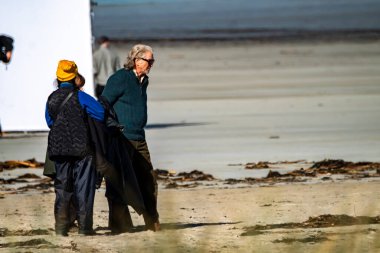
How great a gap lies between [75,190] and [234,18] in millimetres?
89392

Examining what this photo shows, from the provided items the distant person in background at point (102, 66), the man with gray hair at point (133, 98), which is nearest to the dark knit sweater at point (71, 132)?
the man with gray hair at point (133, 98)

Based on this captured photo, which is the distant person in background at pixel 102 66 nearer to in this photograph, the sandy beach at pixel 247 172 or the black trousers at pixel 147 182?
the sandy beach at pixel 247 172

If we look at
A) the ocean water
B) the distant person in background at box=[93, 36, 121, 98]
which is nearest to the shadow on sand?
the distant person in background at box=[93, 36, 121, 98]

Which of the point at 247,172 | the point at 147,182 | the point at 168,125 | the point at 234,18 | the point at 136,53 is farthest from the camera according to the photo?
the point at 234,18

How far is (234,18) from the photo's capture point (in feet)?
330

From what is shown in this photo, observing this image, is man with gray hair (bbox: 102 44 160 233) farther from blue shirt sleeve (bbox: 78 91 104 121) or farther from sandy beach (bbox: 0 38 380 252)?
sandy beach (bbox: 0 38 380 252)

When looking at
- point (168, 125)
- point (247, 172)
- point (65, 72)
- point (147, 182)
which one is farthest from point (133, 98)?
point (168, 125)

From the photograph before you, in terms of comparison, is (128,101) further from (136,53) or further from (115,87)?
(136,53)

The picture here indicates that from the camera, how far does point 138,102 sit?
11.8 metres

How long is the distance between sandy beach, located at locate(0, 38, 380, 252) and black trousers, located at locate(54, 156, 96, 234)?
0.16 metres

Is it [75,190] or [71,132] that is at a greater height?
[71,132]

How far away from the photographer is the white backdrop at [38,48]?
22125 mm

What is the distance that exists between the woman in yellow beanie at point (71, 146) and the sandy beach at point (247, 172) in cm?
23

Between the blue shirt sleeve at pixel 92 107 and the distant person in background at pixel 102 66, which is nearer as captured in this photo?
the blue shirt sleeve at pixel 92 107
